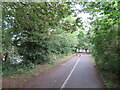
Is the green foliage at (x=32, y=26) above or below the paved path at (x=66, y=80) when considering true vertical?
above

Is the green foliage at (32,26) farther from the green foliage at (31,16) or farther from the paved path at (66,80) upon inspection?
the paved path at (66,80)

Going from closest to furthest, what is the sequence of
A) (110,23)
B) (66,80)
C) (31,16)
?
(110,23) → (31,16) → (66,80)

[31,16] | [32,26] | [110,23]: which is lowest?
[110,23]

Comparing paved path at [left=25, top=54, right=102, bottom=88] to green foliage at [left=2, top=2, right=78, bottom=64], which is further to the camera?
paved path at [left=25, top=54, right=102, bottom=88]

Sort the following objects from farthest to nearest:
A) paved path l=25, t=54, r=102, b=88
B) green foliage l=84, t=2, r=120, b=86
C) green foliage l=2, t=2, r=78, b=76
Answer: paved path l=25, t=54, r=102, b=88
green foliage l=2, t=2, r=78, b=76
green foliage l=84, t=2, r=120, b=86

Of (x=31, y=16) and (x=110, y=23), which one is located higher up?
(x=31, y=16)

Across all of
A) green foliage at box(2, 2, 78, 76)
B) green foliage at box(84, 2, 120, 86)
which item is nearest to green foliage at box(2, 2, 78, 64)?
green foliage at box(2, 2, 78, 76)

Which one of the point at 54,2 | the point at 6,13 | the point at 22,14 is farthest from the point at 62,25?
the point at 6,13

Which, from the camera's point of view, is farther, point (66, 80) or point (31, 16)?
point (66, 80)

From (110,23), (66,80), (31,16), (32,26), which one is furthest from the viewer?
(32,26)

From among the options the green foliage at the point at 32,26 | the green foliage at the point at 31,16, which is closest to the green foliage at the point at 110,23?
the green foliage at the point at 32,26

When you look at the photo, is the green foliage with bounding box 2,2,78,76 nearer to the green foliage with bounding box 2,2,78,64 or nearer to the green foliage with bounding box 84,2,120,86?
the green foliage with bounding box 2,2,78,64

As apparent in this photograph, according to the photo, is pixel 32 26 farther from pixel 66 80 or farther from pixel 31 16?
pixel 66 80

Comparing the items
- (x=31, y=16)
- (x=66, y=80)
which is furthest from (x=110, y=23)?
(x=31, y=16)
